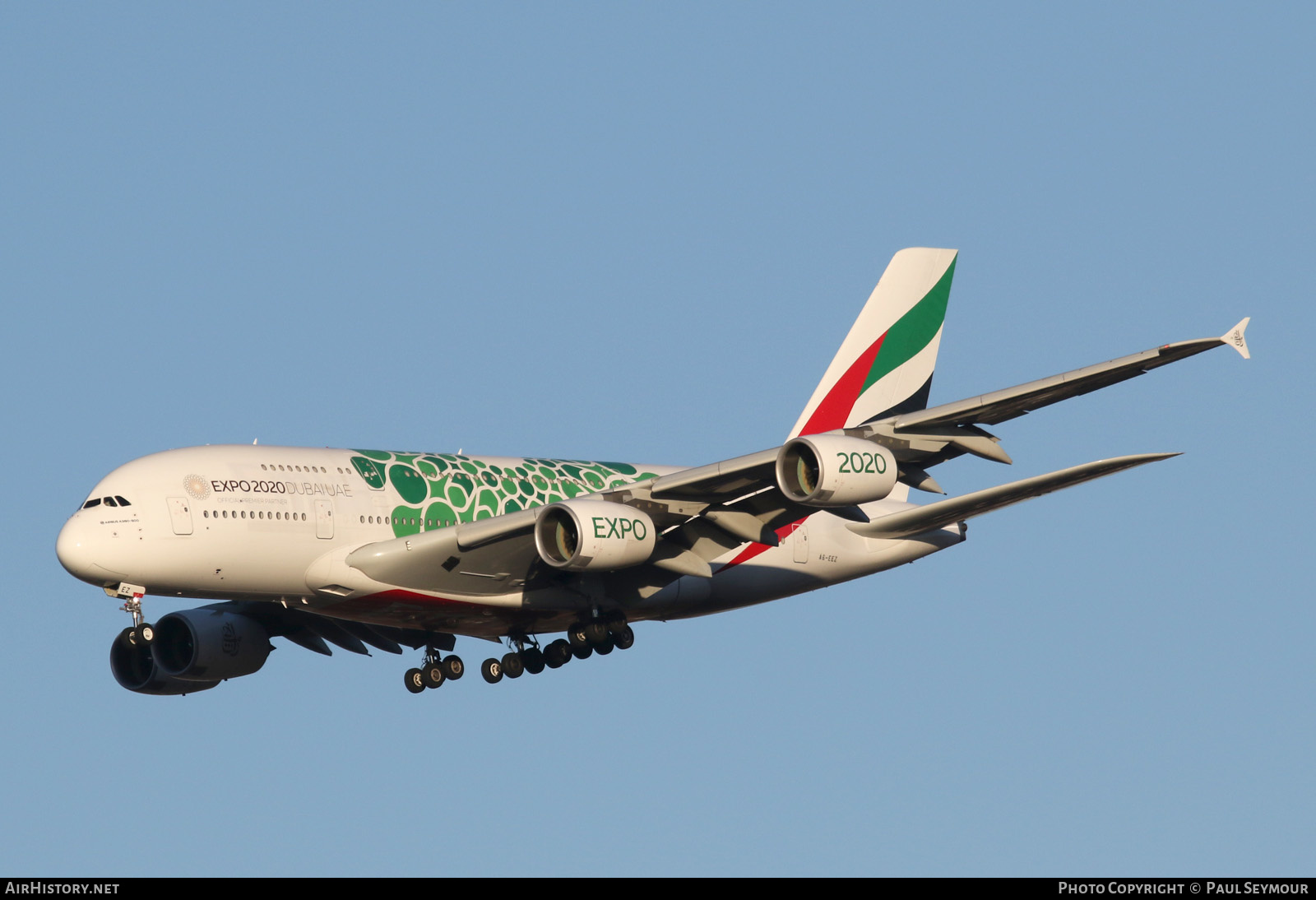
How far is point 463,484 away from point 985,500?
10.8 meters

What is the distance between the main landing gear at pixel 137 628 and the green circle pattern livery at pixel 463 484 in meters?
5.07

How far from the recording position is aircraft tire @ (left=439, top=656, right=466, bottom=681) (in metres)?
41.1

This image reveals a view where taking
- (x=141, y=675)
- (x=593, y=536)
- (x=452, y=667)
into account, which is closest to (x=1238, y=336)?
(x=593, y=536)

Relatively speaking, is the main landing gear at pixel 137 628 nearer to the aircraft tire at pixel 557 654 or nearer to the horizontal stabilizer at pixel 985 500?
the aircraft tire at pixel 557 654

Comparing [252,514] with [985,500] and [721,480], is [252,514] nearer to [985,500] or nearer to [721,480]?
[721,480]

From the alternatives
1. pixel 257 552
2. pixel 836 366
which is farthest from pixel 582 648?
pixel 836 366

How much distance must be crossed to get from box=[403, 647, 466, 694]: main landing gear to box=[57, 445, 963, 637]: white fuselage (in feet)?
3.19

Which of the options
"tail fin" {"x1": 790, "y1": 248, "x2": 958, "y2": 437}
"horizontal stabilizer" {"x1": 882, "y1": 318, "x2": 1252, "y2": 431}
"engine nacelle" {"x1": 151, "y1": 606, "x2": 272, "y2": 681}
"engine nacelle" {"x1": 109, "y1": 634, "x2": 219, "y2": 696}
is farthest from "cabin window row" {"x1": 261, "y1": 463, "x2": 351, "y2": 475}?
"tail fin" {"x1": 790, "y1": 248, "x2": 958, "y2": 437}

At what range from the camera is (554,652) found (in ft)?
134

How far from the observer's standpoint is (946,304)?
157ft

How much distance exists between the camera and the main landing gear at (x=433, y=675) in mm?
41062

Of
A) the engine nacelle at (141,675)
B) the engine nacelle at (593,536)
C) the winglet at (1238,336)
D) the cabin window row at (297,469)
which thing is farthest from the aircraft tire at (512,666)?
the winglet at (1238,336)

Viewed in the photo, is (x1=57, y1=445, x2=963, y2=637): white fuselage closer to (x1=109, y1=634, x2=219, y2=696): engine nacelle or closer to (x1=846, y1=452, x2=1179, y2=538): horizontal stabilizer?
(x1=846, y1=452, x2=1179, y2=538): horizontal stabilizer

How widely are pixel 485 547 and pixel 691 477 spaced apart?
4630 millimetres
